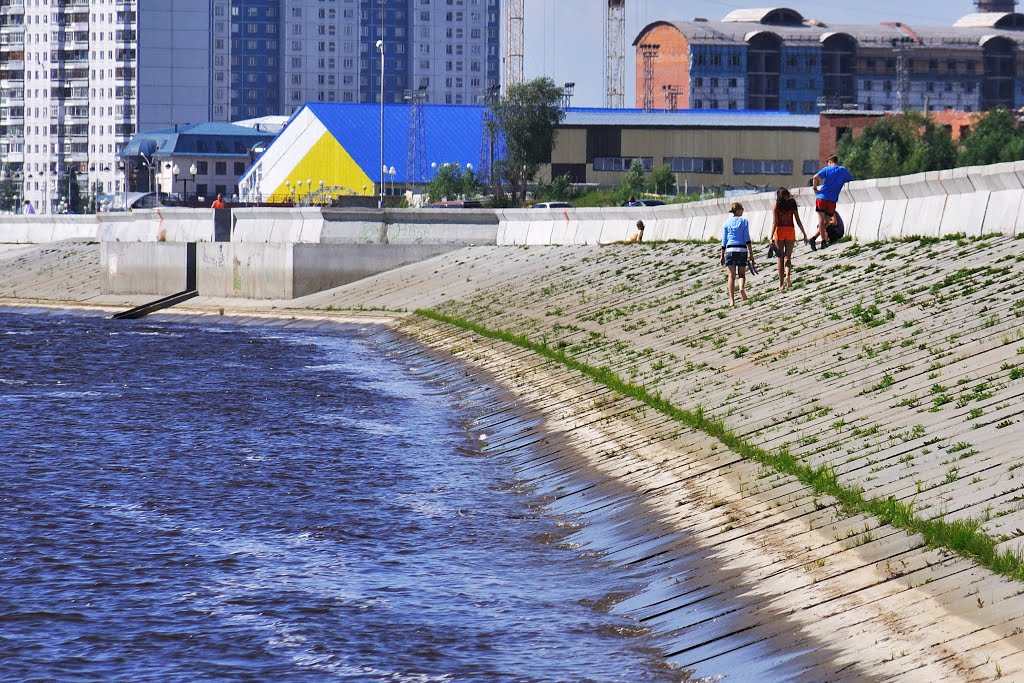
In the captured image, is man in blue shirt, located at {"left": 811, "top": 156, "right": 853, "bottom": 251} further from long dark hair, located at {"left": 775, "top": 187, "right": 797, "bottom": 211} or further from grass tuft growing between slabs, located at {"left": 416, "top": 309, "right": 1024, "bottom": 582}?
grass tuft growing between slabs, located at {"left": 416, "top": 309, "right": 1024, "bottom": 582}

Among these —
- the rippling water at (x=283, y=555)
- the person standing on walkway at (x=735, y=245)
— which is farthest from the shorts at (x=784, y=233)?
the rippling water at (x=283, y=555)

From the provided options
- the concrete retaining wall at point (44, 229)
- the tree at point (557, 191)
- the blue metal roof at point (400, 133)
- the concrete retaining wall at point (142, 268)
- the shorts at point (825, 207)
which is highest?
the blue metal roof at point (400, 133)

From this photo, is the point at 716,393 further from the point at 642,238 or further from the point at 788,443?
the point at 642,238

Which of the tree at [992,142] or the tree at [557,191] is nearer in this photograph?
the tree at [992,142]

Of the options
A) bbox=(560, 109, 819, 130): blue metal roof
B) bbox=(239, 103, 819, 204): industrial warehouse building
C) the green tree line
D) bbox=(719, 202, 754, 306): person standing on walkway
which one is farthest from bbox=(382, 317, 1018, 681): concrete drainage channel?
bbox=(560, 109, 819, 130): blue metal roof

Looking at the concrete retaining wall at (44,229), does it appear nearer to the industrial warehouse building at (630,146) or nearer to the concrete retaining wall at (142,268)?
the concrete retaining wall at (142,268)

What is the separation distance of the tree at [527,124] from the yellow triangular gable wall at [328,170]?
1353 centimetres

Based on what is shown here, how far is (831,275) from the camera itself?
34188 millimetres

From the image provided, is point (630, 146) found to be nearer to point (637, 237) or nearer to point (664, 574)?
point (637, 237)

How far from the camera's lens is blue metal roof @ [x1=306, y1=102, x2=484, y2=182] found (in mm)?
159500

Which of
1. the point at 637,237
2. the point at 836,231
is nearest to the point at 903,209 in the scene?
the point at 836,231

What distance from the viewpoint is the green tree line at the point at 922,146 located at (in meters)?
144

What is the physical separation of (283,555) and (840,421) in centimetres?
682

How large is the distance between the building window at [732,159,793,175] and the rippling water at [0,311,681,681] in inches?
5235
